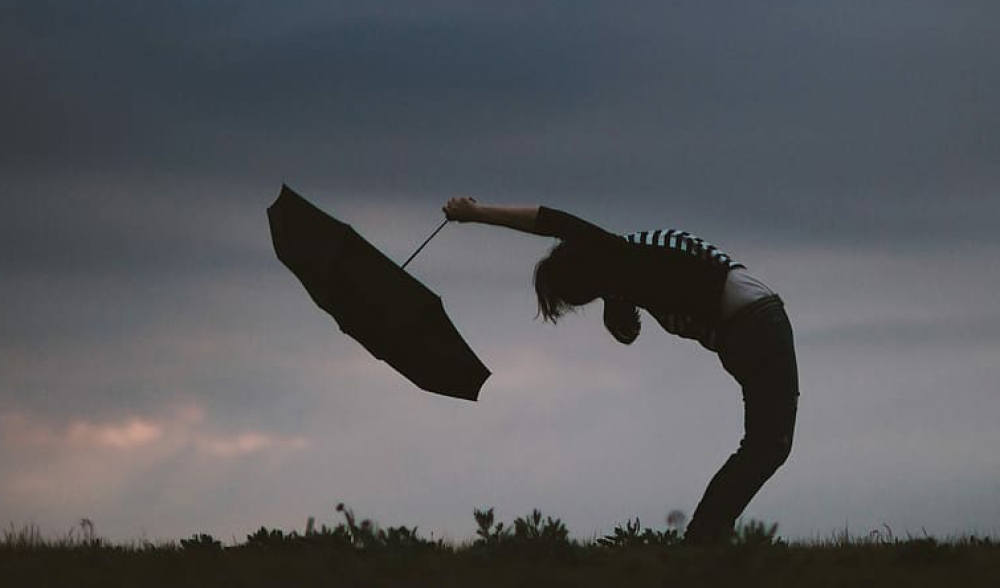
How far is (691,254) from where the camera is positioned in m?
9.16

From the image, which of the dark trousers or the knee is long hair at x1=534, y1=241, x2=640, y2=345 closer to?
the dark trousers

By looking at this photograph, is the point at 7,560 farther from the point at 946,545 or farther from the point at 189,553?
the point at 946,545

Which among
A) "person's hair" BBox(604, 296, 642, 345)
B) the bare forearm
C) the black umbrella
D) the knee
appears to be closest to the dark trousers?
the knee

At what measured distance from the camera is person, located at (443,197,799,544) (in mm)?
8961

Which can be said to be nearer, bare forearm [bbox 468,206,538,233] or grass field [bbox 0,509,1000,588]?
grass field [bbox 0,509,1000,588]

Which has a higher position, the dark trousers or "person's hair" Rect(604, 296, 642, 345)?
"person's hair" Rect(604, 296, 642, 345)

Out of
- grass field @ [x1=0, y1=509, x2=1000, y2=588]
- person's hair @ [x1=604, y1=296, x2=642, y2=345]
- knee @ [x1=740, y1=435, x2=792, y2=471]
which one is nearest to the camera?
grass field @ [x1=0, y1=509, x2=1000, y2=588]

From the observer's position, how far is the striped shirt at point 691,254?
9.17 metres

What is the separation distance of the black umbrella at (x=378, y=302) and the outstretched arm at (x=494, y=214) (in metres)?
0.62

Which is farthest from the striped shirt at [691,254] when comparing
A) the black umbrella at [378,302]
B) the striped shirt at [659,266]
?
the black umbrella at [378,302]

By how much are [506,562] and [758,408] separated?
2.23 m

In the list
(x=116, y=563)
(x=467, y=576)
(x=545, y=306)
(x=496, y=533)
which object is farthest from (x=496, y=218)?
(x=116, y=563)

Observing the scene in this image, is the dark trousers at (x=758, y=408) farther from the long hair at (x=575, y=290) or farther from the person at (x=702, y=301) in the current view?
the long hair at (x=575, y=290)

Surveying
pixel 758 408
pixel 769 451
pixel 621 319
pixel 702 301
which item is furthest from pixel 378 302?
pixel 769 451
